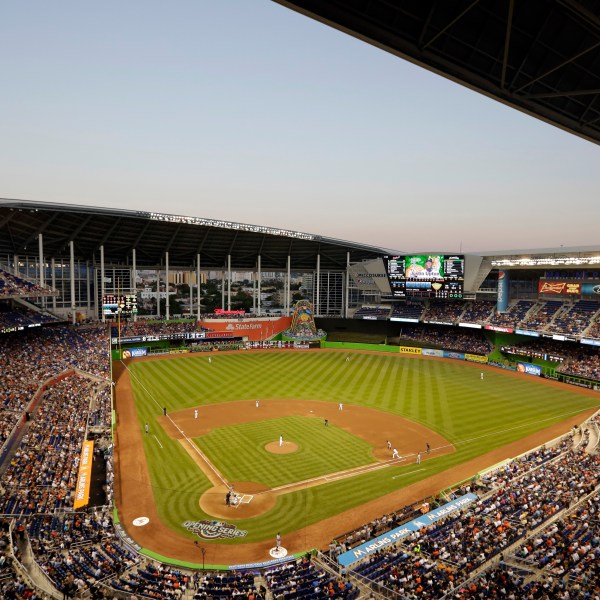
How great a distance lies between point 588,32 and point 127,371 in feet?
175

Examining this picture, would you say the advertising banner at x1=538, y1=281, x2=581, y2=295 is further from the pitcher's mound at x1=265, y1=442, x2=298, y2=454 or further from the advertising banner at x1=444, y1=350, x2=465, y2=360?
the pitcher's mound at x1=265, y1=442, x2=298, y2=454

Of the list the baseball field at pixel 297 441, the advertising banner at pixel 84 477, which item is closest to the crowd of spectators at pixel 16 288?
the baseball field at pixel 297 441

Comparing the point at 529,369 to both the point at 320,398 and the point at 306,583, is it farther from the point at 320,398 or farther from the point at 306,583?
the point at 306,583

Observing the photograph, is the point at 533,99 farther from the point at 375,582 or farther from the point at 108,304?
the point at 108,304

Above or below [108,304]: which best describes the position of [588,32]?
above

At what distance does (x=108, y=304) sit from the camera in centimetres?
5650

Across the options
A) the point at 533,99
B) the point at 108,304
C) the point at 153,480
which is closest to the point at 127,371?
the point at 108,304

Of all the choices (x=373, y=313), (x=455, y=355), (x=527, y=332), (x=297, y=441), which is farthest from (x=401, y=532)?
(x=373, y=313)

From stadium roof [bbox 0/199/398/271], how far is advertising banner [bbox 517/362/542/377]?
1365 inches

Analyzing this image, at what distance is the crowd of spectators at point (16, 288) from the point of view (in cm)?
4026

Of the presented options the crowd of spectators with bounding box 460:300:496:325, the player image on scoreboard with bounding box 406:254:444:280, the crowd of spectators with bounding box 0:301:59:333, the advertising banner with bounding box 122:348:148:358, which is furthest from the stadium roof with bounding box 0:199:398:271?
the crowd of spectators with bounding box 460:300:496:325

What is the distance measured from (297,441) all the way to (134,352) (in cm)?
3723

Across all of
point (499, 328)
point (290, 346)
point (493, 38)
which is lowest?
point (290, 346)

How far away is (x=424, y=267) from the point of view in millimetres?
65562
